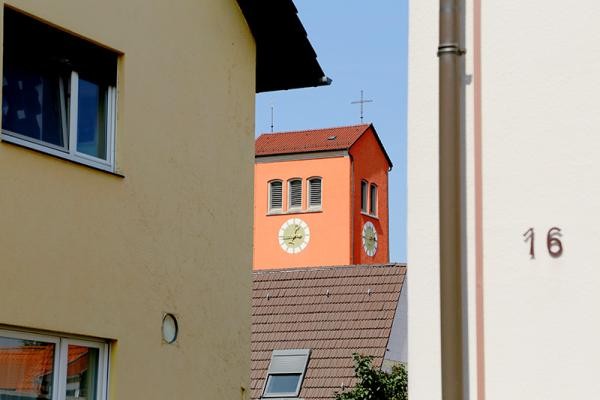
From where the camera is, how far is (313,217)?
65000mm

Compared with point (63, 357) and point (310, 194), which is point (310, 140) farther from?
point (63, 357)

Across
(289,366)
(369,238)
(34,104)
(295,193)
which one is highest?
(295,193)

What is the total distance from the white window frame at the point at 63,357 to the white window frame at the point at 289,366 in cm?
2139

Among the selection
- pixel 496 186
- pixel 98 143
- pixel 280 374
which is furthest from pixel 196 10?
pixel 280 374

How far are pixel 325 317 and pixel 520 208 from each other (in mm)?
27179

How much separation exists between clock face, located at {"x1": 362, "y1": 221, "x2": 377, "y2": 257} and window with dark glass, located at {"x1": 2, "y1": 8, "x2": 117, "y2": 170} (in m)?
54.7

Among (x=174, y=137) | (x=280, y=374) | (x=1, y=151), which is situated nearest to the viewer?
(x=1, y=151)

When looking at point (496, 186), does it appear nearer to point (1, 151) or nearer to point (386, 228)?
point (1, 151)

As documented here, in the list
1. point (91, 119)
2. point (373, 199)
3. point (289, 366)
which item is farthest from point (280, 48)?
point (373, 199)

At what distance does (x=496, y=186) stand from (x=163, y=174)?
5320 millimetres

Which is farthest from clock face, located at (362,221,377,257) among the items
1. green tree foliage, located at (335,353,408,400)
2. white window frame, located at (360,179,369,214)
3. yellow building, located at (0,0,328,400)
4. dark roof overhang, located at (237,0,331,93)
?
yellow building, located at (0,0,328,400)

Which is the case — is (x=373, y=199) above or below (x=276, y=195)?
below

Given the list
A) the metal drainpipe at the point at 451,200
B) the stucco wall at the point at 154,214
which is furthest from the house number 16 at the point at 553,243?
the stucco wall at the point at 154,214

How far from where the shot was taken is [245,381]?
39.5ft
